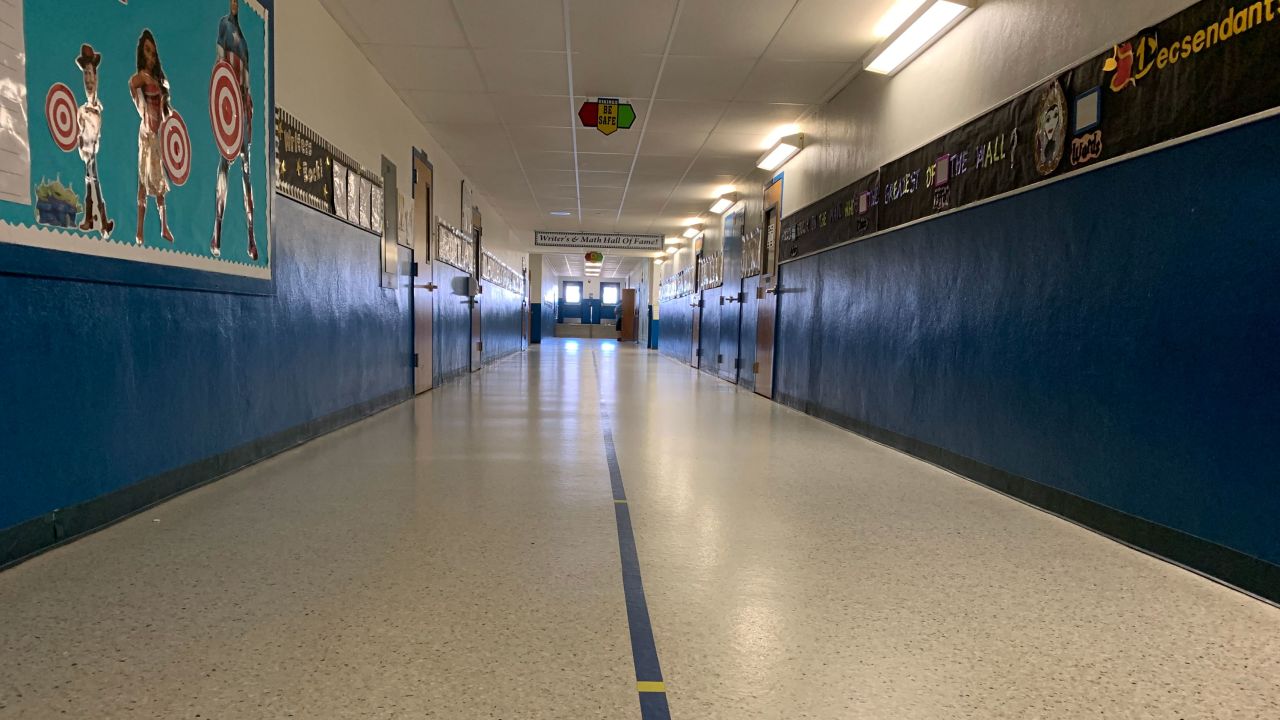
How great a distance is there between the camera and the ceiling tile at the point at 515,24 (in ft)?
15.3

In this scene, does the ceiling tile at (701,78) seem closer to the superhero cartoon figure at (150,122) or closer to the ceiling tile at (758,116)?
the ceiling tile at (758,116)

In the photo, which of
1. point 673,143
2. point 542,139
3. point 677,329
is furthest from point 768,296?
point 677,329

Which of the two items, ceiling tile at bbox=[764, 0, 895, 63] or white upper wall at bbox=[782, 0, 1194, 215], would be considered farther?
ceiling tile at bbox=[764, 0, 895, 63]

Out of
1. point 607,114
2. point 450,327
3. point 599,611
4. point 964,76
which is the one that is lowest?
point 599,611

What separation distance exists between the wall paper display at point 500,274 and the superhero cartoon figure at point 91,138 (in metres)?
9.63

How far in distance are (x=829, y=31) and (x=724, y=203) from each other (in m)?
6.98

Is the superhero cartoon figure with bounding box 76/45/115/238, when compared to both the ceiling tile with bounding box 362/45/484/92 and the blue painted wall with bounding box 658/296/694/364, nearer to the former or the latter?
the ceiling tile with bounding box 362/45/484/92

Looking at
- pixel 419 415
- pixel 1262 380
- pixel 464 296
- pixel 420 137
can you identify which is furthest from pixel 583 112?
pixel 1262 380

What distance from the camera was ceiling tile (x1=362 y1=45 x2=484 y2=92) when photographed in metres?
5.50

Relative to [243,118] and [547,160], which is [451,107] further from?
[243,118]

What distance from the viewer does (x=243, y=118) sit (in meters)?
3.70

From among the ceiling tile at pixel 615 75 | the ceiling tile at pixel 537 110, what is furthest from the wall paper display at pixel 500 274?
the ceiling tile at pixel 615 75

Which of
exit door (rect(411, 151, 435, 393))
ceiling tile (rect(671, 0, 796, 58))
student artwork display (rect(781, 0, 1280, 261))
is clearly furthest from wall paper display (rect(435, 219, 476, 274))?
student artwork display (rect(781, 0, 1280, 261))

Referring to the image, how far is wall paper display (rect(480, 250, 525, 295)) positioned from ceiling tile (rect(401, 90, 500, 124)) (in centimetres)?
495
